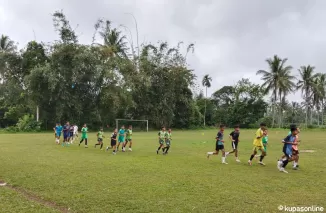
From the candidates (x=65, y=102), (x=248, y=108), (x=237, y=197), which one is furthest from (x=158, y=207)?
(x=248, y=108)

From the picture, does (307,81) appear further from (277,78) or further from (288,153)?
(288,153)

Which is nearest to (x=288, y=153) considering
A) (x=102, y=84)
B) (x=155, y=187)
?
(x=155, y=187)

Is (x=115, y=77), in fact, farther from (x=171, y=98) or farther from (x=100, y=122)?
(x=171, y=98)

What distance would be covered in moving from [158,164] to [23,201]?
6.41m

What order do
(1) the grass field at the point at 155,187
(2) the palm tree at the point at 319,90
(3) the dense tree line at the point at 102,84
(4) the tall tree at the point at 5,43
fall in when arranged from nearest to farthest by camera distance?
(1) the grass field at the point at 155,187 < (3) the dense tree line at the point at 102,84 < (4) the tall tree at the point at 5,43 < (2) the palm tree at the point at 319,90

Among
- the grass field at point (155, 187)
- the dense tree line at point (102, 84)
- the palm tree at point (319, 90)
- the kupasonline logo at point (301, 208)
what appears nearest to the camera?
the kupasonline logo at point (301, 208)

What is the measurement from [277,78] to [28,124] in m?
46.3

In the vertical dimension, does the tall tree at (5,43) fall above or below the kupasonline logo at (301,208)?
above

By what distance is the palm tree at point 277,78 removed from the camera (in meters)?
57.2

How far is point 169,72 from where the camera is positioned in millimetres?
49969

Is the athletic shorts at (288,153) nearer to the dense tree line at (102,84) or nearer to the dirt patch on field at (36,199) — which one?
the dirt patch on field at (36,199)

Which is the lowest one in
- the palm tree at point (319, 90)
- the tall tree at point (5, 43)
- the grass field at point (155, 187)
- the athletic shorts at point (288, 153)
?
the grass field at point (155, 187)

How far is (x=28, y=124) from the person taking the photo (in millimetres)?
40594

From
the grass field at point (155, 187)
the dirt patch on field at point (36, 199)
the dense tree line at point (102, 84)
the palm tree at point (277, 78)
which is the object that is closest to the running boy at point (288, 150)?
the grass field at point (155, 187)
